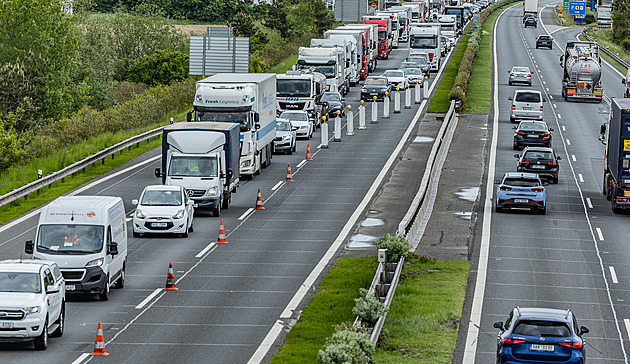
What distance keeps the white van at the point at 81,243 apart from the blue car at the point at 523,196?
17.8 meters

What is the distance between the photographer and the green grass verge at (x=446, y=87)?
7257 centimetres

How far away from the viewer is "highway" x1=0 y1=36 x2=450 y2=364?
71.7ft

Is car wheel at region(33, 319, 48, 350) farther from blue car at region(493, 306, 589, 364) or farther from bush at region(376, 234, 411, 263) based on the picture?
bush at region(376, 234, 411, 263)

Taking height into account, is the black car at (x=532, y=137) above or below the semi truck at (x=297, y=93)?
below

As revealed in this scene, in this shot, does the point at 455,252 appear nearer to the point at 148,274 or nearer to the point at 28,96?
the point at 148,274

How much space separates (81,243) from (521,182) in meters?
19.7

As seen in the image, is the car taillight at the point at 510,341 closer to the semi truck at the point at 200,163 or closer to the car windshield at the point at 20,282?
the car windshield at the point at 20,282

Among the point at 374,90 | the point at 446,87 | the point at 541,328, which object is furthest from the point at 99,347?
Answer: the point at 446,87

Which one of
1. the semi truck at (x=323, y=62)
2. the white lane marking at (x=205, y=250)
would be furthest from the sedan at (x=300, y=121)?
the white lane marking at (x=205, y=250)

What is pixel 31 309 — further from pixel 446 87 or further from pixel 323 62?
pixel 446 87

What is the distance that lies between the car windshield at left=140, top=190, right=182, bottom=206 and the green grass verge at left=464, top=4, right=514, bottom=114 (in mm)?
40518

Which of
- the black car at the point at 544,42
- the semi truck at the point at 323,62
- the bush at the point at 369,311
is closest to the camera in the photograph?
the bush at the point at 369,311

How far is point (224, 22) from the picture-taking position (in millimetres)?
163875

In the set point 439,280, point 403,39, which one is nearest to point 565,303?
point 439,280
